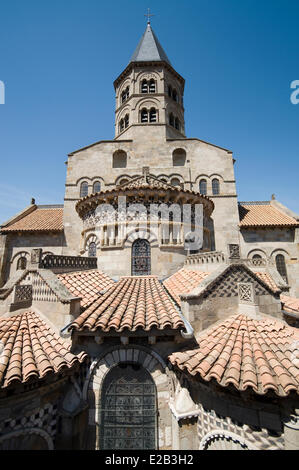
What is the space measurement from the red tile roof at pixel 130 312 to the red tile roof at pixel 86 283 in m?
0.49

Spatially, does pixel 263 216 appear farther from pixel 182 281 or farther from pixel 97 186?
pixel 97 186

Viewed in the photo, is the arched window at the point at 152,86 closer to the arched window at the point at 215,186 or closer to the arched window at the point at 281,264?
the arched window at the point at 215,186

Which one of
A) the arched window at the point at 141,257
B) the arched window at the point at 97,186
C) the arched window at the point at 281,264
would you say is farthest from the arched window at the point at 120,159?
the arched window at the point at 281,264

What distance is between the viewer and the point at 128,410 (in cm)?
597

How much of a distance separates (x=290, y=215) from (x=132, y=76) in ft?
73.3

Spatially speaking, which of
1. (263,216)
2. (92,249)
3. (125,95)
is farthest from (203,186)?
(125,95)

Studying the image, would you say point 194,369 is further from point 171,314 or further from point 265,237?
point 265,237

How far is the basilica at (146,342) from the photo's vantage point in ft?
15.4

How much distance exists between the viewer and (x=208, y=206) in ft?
43.1

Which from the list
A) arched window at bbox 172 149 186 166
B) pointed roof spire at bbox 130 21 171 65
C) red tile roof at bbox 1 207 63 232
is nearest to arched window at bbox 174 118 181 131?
arched window at bbox 172 149 186 166

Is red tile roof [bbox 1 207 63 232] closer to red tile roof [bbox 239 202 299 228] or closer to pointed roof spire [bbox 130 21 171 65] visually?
red tile roof [bbox 239 202 299 228]

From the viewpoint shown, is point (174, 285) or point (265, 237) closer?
point (174, 285)

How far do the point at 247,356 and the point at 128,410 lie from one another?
11.2 ft
